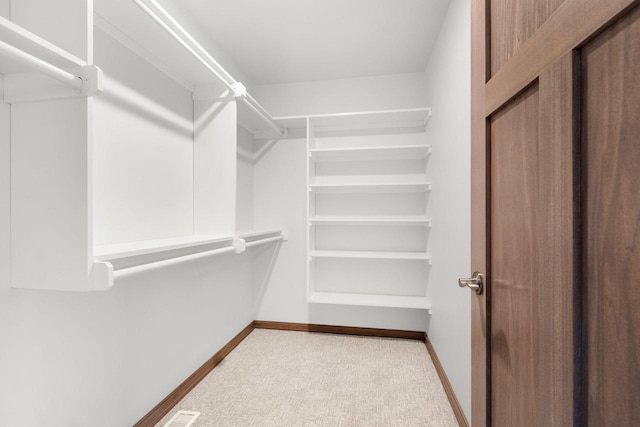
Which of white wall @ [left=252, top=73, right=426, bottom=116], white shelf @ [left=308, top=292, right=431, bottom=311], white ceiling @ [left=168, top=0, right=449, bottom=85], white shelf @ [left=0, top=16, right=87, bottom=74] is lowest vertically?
white shelf @ [left=308, top=292, right=431, bottom=311]

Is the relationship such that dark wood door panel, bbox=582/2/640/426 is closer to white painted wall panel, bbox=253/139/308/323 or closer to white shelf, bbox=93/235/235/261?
white shelf, bbox=93/235/235/261

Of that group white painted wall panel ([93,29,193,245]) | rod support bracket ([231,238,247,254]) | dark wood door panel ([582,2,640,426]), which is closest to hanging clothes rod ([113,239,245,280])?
rod support bracket ([231,238,247,254])

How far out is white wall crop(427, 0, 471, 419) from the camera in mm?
1585

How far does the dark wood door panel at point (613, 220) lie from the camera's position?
1.42ft

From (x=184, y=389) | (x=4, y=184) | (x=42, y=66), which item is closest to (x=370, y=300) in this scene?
(x=184, y=389)

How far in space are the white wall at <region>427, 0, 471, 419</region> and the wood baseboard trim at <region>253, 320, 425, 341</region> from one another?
14.4 inches

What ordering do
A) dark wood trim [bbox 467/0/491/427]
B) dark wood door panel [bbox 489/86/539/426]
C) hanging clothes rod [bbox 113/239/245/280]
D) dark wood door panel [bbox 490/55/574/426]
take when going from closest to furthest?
dark wood door panel [bbox 490/55/574/426] → dark wood door panel [bbox 489/86/539/426] → dark wood trim [bbox 467/0/491/427] → hanging clothes rod [bbox 113/239/245/280]

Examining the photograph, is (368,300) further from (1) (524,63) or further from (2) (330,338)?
(1) (524,63)

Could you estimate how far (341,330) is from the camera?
114 inches

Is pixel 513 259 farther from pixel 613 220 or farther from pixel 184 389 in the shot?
pixel 184 389

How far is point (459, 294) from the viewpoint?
1.70 meters

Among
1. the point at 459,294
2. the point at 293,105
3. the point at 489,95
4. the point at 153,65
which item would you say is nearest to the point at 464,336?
the point at 459,294

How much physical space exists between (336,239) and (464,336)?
150 cm

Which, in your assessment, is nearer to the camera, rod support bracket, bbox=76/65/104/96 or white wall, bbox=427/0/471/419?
rod support bracket, bbox=76/65/104/96
